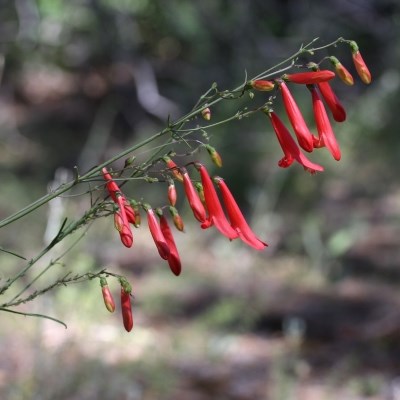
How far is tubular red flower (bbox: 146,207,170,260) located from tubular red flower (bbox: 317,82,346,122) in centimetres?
50

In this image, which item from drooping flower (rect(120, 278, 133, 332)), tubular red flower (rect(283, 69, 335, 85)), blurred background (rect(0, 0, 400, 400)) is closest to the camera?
tubular red flower (rect(283, 69, 335, 85))

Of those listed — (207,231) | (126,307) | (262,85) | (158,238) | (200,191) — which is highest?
(207,231)

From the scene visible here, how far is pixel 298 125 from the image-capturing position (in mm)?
2240

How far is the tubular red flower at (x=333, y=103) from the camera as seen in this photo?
2.25 meters

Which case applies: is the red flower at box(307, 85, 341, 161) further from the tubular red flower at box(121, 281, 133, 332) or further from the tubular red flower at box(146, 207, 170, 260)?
the tubular red flower at box(121, 281, 133, 332)

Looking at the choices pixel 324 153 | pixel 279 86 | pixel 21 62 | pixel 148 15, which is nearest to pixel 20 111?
pixel 21 62

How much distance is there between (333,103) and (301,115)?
3.5 inches

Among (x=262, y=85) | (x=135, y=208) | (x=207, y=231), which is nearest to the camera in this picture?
(x=262, y=85)

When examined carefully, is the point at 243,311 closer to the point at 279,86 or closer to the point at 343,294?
the point at 343,294

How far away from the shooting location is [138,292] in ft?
20.9

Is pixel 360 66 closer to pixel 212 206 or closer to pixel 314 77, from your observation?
pixel 314 77

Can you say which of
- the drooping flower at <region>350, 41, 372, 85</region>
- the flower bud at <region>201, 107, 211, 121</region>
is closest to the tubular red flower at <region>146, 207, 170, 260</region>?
the flower bud at <region>201, 107, 211, 121</region>

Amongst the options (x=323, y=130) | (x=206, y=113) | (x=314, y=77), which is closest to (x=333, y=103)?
(x=323, y=130)

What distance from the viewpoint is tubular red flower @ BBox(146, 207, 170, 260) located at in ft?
6.95
